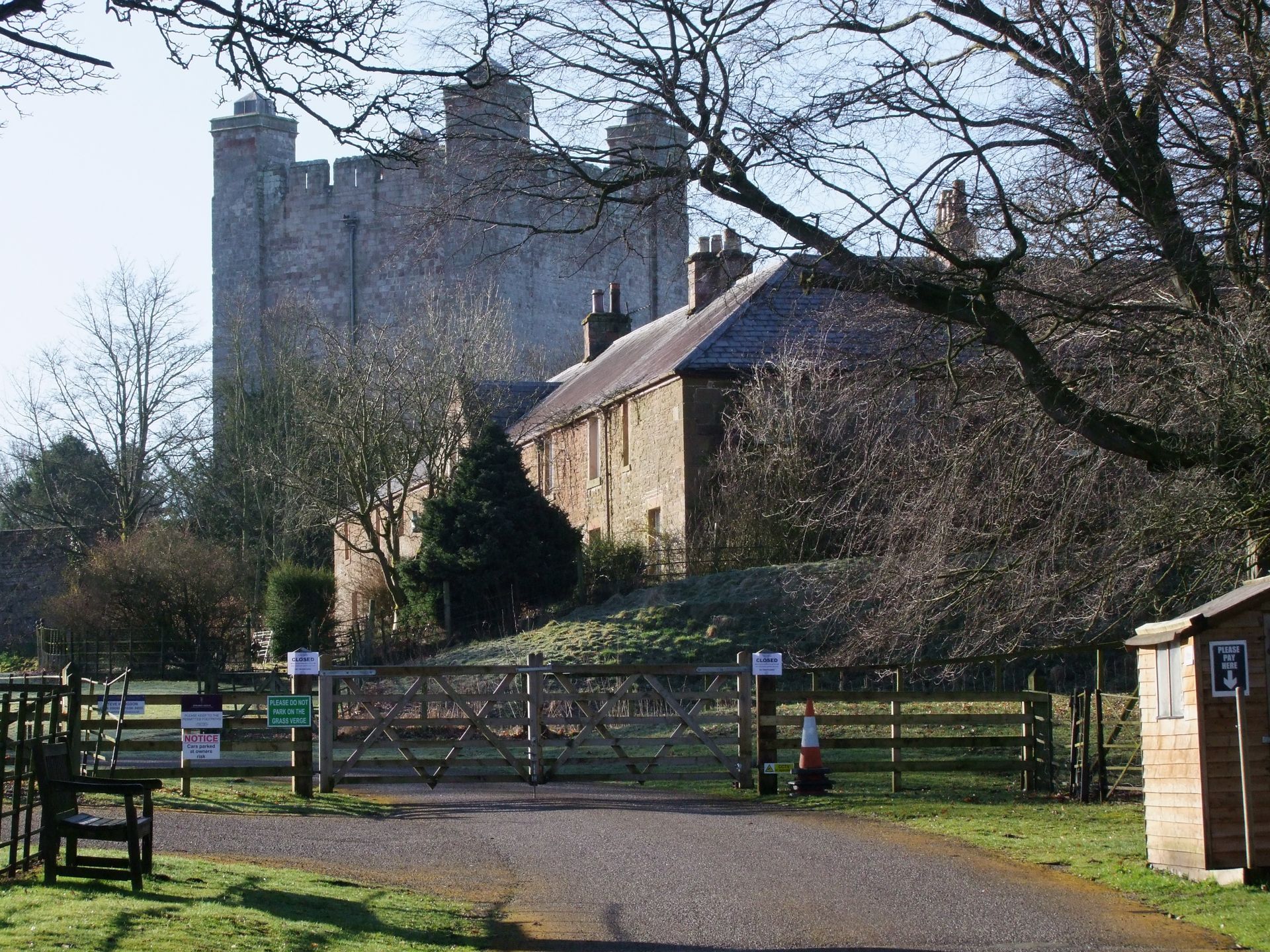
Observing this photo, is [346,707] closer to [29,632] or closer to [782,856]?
[782,856]

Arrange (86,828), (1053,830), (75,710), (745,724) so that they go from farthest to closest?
(745,724) → (75,710) → (1053,830) → (86,828)

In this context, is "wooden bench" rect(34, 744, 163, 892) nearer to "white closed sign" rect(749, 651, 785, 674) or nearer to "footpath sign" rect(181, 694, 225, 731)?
"footpath sign" rect(181, 694, 225, 731)

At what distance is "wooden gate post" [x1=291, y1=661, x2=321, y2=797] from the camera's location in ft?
51.1

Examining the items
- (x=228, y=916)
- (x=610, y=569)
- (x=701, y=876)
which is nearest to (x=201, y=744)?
(x=701, y=876)

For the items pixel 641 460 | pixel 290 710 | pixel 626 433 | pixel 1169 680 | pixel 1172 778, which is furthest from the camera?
pixel 626 433

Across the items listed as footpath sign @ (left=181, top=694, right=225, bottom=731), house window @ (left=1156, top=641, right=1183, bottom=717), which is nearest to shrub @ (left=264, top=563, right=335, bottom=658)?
footpath sign @ (left=181, top=694, right=225, bottom=731)

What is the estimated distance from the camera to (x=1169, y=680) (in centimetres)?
998

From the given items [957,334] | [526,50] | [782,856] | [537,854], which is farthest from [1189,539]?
[526,50]

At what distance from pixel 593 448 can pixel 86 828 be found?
1179 inches

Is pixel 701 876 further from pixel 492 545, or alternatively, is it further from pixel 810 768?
pixel 492 545

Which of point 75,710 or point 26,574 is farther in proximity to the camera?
point 26,574

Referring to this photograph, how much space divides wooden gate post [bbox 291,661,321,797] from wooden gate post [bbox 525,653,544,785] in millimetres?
2280

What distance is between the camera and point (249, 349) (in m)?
58.5

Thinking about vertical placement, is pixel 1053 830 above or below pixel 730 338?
below
